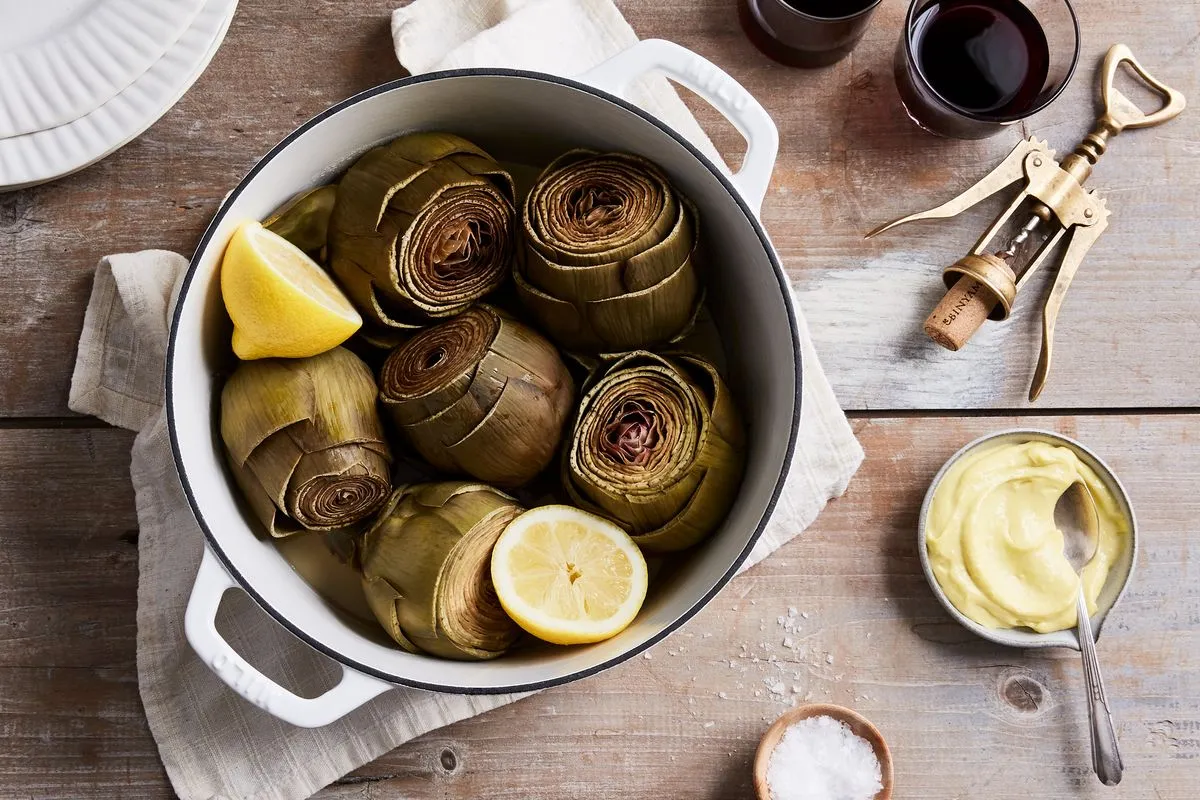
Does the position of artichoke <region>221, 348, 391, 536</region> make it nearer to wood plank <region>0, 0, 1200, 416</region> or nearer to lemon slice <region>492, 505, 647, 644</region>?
lemon slice <region>492, 505, 647, 644</region>

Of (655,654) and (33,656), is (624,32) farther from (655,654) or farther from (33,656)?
(33,656)

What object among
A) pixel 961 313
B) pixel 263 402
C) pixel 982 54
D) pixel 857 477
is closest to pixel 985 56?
pixel 982 54

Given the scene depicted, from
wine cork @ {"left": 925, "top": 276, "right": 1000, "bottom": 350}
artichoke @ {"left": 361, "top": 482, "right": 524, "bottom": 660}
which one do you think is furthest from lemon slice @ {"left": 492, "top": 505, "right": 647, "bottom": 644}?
wine cork @ {"left": 925, "top": 276, "right": 1000, "bottom": 350}

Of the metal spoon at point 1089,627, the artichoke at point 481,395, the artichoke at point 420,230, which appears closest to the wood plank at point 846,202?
the metal spoon at point 1089,627

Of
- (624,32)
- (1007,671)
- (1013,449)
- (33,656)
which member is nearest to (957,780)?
(1007,671)

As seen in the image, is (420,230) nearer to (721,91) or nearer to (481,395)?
(481,395)

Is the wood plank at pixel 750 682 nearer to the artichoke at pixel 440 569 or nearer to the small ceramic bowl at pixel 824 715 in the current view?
the small ceramic bowl at pixel 824 715
